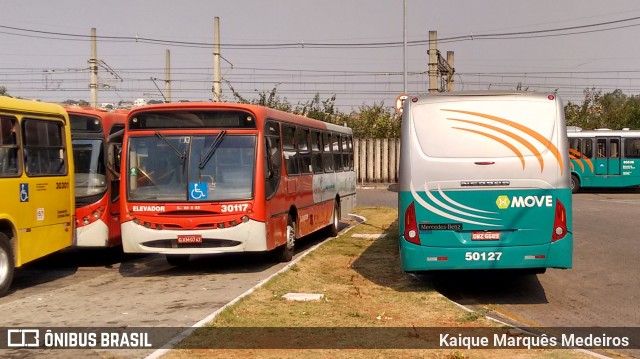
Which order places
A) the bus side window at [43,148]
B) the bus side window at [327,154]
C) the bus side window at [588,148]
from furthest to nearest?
the bus side window at [588,148]
the bus side window at [327,154]
the bus side window at [43,148]

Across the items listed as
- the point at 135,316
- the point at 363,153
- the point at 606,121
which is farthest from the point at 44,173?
the point at 606,121

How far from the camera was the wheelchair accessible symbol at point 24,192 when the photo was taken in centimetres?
1247

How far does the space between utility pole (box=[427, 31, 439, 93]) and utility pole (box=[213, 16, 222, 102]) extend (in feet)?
34.4

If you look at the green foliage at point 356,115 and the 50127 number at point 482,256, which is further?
the green foliage at point 356,115

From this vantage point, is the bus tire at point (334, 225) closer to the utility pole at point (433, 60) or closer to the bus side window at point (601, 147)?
the utility pole at point (433, 60)

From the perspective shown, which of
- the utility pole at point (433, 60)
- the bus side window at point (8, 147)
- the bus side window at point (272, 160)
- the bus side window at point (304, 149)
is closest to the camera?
the bus side window at point (8, 147)

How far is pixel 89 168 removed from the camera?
49.9 feet

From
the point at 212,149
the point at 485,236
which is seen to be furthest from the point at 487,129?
the point at 212,149

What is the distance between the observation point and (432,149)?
11.8 m

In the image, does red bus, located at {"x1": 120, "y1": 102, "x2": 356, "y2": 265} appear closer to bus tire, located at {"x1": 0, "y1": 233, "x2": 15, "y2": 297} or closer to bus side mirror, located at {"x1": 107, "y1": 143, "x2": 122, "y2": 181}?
bus side mirror, located at {"x1": 107, "y1": 143, "x2": 122, "y2": 181}

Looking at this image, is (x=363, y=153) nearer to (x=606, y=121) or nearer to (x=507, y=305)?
(x=606, y=121)

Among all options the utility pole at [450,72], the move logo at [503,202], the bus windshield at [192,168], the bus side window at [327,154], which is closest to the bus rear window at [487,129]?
the move logo at [503,202]

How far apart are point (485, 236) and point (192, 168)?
5.12 meters

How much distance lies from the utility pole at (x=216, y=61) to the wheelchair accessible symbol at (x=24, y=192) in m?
25.1
